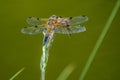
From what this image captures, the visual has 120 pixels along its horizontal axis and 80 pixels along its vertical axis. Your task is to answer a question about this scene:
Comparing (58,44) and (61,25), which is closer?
(61,25)

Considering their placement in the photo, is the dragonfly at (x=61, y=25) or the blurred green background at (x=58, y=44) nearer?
the dragonfly at (x=61, y=25)

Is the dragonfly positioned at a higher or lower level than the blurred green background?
higher

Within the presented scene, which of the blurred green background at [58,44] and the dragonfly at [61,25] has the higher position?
the dragonfly at [61,25]

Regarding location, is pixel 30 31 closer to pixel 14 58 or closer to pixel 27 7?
pixel 14 58

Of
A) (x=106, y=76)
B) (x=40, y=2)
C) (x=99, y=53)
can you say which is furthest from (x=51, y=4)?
(x=106, y=76)

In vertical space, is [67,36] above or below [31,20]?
below

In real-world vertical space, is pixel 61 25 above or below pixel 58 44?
above

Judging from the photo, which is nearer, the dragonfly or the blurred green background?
the dragonfly

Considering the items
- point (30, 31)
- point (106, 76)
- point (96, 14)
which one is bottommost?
point (106, 76)
